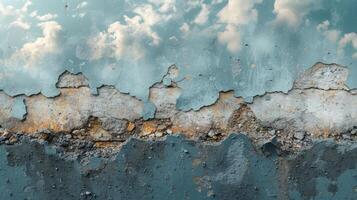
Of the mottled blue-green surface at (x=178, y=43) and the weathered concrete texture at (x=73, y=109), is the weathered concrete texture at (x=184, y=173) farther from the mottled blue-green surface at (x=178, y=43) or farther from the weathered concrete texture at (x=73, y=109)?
the mottled blue-green surface at (x=178, y=43)

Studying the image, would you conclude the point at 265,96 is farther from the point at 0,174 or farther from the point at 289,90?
the point at 0,174

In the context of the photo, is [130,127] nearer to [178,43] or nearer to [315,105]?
[178,43]

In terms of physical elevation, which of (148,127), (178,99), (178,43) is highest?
(178,43)

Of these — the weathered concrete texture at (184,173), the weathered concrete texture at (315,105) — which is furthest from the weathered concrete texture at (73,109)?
the weathered concrete texture at (315,105)

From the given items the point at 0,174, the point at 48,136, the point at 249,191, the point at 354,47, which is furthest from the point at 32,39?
the point at 354,47

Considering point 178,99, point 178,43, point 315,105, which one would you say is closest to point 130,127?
point 178,99
